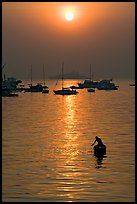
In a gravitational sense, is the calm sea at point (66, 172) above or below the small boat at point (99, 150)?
below

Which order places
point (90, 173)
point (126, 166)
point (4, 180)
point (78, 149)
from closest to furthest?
point (4, 180) < point (90, 173) < point (126, 166) < point (78, 149)

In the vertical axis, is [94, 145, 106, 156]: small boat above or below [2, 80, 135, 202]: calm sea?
above

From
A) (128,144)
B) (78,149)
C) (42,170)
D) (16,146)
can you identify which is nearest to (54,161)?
(42,170)

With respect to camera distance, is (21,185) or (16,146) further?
(16,146)

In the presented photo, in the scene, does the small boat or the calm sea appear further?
the small boat

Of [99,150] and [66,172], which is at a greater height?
[99,150]

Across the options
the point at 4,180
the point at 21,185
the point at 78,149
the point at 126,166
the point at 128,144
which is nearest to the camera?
the point at 21,185

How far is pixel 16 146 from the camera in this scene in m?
29.8

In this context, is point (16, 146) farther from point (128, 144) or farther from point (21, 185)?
point (21, 185)

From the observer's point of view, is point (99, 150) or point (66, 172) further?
point (99, 150)

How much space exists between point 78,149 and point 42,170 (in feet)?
25.7

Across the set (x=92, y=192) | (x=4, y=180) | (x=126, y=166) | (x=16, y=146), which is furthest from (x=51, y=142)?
(x=92, y=192)

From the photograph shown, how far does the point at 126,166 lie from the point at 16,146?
10.3m

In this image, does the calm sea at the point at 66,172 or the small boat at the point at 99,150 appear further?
the small boat at the point at 99,150
